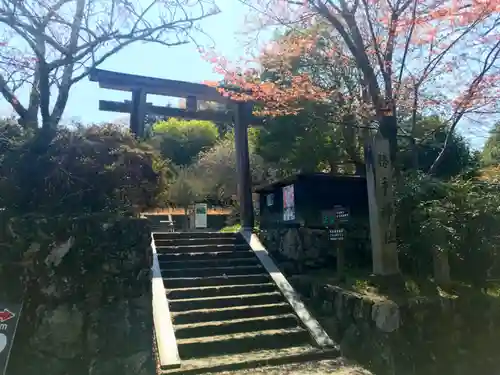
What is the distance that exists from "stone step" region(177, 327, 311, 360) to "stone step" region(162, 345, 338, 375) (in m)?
0.11

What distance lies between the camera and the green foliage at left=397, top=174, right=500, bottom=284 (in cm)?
652

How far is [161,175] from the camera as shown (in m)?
7.79

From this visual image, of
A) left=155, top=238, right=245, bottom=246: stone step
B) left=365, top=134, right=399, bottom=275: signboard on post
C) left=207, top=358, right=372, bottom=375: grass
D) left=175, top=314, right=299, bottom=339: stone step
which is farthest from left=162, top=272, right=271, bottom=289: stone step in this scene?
left=207, top=358, right=372, bottom=375: grass

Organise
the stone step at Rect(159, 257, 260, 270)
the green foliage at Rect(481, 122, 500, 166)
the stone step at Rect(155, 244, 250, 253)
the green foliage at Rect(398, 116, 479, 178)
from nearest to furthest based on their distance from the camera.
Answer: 1. the stone step at Rect(159, 257, 260, 270)
2. the stone step at Rect(155, 244, 250, 253)
3. the green foliage at Rect(398, 116, 479, 178)
4. the green foliage at Rect(481, 122, 500, 166)

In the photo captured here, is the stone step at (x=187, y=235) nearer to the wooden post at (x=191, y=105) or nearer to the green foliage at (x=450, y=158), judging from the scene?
the wooden post at (x=191, y=105)

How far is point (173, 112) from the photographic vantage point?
10.5m

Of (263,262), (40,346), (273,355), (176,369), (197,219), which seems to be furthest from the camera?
(197,219)

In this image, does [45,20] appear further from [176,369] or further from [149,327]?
[176,369]

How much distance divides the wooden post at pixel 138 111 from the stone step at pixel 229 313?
15.4 feet

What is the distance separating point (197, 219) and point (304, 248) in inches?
295

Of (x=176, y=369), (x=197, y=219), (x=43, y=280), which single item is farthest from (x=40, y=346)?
(x=197, y=219)

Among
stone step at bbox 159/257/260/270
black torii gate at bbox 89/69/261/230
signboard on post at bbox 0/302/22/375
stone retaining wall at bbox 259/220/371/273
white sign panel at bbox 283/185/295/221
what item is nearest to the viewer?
signboard on post at bbox 0/302/22/375

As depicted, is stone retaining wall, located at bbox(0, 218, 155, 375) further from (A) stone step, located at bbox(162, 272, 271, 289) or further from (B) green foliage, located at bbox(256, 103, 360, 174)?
(B) green foliage, located at bbox(256, 103, 360, 174)

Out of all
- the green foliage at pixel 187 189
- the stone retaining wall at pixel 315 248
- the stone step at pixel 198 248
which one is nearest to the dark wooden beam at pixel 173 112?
the stone step at pixel 198 248
